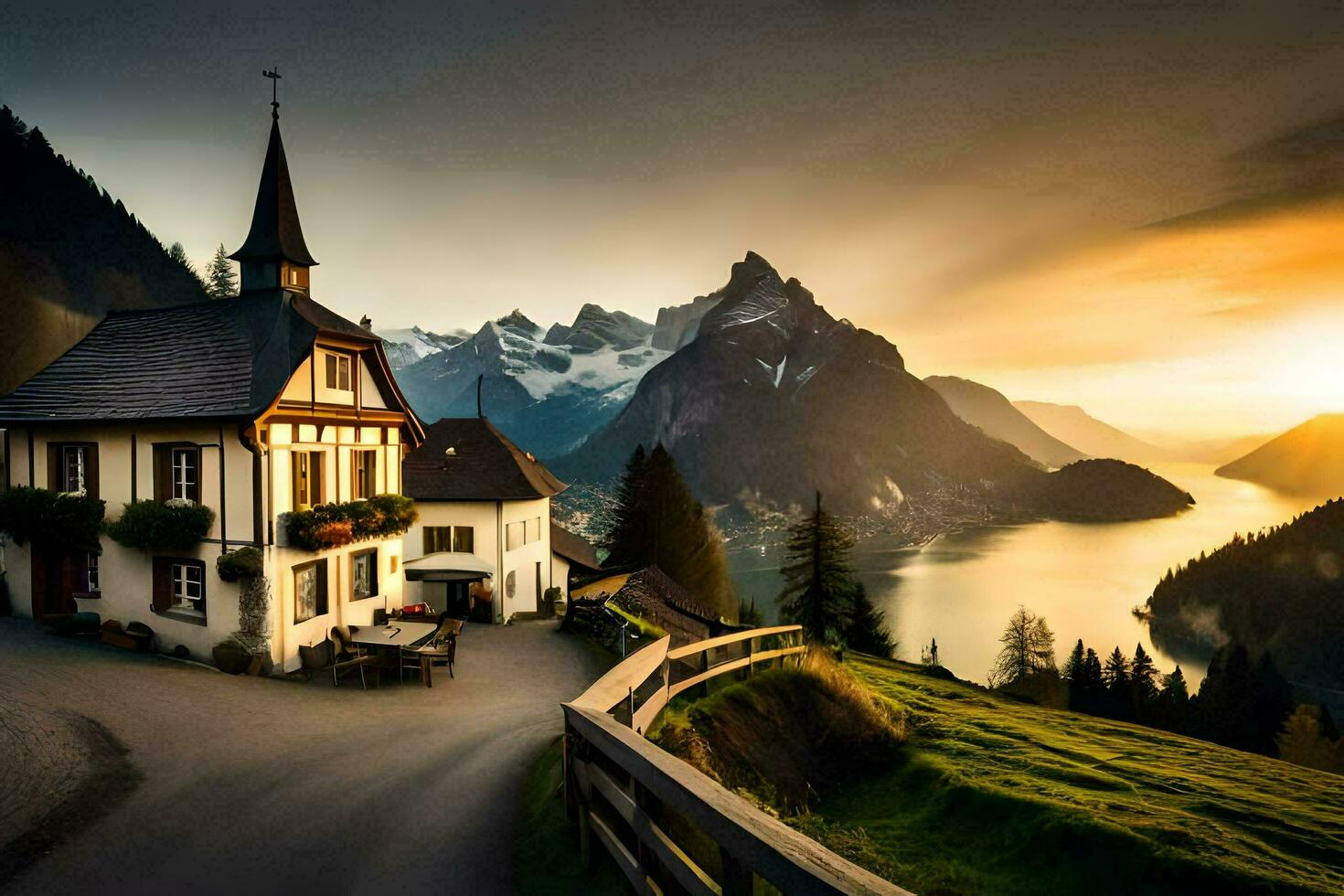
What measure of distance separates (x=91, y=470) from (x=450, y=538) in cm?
1453

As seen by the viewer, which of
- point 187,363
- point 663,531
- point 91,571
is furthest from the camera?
point 663,531

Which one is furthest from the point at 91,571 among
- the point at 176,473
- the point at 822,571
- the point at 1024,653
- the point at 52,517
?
the point at 1024,653

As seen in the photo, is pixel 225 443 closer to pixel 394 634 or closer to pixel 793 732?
pixel 394 634

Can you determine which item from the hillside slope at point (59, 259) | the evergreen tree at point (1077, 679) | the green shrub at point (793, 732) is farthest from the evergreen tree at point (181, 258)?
the evergreen tree at point (1077, 679)

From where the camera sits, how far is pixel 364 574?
67.9 ft

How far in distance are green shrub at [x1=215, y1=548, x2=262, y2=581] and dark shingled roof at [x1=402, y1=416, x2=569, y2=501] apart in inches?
519

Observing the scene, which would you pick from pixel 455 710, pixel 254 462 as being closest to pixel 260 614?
pixel 254 462

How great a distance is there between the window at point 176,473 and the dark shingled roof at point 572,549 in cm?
2547

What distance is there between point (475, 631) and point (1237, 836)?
20.9 meters

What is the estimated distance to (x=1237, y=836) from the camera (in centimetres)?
852

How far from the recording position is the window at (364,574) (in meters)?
20.2

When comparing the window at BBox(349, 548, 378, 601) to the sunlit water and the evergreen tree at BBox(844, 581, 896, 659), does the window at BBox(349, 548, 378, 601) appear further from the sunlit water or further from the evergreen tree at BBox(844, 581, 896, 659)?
the sunlit water

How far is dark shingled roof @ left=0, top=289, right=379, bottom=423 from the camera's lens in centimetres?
1778

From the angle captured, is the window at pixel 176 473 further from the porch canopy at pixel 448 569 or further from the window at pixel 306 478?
the porch canopy at pixel 448 569
